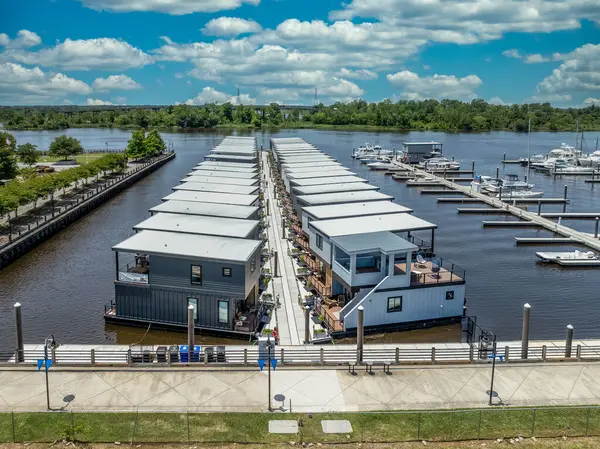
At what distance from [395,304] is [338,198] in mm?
19360

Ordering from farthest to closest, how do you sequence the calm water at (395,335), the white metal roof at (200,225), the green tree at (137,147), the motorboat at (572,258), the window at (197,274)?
the green tree at (137,147), the motorboat at (572,258), the white metal roof at (200,225), the calm water at (395,335), the window at (197,274)

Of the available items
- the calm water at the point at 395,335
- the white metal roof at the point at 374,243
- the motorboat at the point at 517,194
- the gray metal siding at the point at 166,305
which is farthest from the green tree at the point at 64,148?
the white metal roof at the point at 374,243

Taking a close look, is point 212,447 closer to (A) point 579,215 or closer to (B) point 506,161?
(A) point 579,215

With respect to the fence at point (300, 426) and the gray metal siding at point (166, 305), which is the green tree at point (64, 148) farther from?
the fence at point (300, 426)

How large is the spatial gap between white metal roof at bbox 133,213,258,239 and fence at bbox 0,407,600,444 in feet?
63.4

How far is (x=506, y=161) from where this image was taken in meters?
149

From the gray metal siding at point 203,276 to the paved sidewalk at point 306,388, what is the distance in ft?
28.6

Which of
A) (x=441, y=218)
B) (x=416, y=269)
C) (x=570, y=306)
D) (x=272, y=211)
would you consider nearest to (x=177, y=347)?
(x=416, y=269)

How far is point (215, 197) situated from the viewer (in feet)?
186

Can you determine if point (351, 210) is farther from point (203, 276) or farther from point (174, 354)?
point (174, 354)

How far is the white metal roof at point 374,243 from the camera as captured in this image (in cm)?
3662

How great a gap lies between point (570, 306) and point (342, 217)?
19.1m

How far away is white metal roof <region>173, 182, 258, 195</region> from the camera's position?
6112 centimetres

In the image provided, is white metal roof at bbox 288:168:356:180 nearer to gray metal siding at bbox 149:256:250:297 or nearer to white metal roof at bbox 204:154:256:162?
white metal roof at bbox 204:154:256:162
